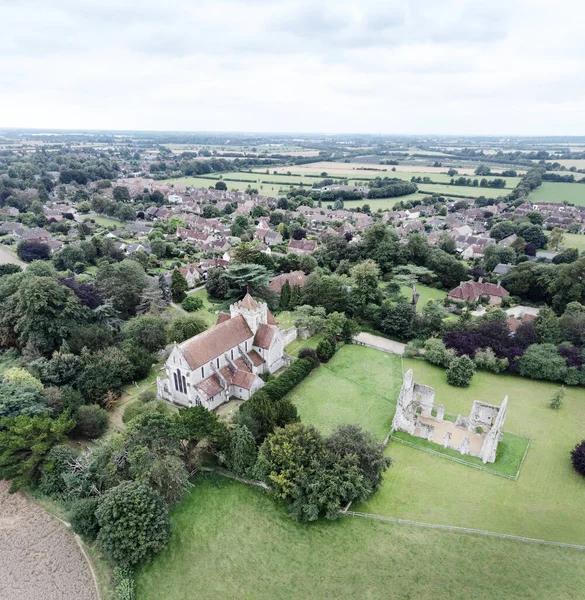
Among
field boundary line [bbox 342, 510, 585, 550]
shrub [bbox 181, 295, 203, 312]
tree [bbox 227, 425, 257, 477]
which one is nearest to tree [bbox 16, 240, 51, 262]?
shrub [bbox 181, 295, 203, 312]

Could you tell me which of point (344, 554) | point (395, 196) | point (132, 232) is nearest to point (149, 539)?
point (344, 554)

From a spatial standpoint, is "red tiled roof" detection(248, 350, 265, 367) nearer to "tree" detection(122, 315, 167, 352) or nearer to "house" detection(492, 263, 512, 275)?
"tree" detection(122, 315, 167, 352)

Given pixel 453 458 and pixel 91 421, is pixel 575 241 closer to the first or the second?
pixel 453 458

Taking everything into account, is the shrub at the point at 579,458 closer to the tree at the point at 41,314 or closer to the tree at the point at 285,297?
the tree at the point at 285,297

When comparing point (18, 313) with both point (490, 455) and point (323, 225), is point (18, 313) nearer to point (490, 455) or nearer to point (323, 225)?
point (490, 455)

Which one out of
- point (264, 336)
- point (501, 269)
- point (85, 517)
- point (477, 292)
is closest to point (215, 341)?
point (264, 336)
